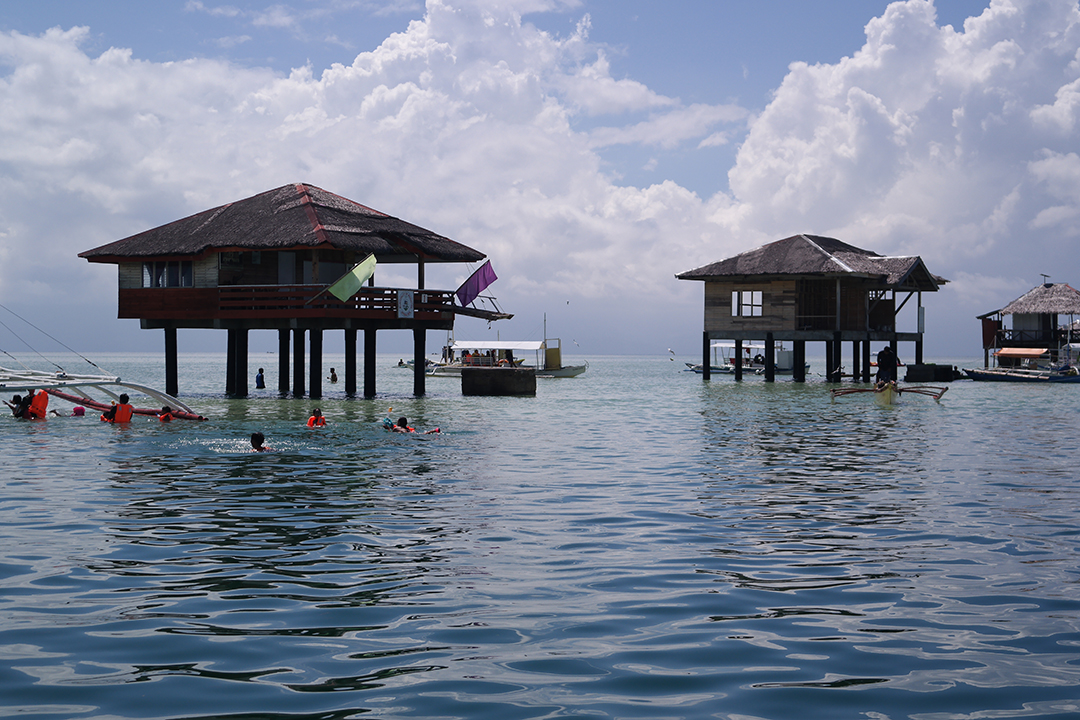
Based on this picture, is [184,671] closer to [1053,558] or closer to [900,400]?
[1053,558]

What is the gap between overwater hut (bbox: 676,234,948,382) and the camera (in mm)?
47531

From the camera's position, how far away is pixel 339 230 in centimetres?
3553

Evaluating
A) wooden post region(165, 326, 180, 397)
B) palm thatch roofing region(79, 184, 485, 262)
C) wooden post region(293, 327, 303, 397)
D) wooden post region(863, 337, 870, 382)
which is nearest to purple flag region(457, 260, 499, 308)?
palm thatch roofing region(79, 184, 485, 262)

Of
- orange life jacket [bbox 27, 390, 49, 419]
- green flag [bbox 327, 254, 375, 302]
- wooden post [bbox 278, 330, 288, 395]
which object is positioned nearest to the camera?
orange life jacket [bbox 27, 390, 49, 419]

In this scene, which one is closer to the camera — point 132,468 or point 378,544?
point 378,544

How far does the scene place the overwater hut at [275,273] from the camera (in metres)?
35.3

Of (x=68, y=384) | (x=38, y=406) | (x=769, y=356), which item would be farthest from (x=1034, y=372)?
(x=38, y=406)

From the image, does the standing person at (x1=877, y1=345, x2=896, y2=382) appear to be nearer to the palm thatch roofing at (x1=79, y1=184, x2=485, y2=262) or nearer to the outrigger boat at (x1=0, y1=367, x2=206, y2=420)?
the palm thatch roofing at (x1=79, y1=184, x2=485, y2=262)

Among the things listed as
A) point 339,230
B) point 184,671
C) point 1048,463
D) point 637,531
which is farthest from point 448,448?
point 339,230

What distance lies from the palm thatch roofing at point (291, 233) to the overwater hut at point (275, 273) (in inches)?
2.1

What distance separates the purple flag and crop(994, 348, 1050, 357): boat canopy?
140ft

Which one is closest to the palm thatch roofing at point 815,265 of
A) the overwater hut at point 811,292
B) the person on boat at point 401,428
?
the overwater hut at point 811,292

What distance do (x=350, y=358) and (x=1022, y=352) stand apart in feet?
151

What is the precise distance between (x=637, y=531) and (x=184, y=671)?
20.2 ft
